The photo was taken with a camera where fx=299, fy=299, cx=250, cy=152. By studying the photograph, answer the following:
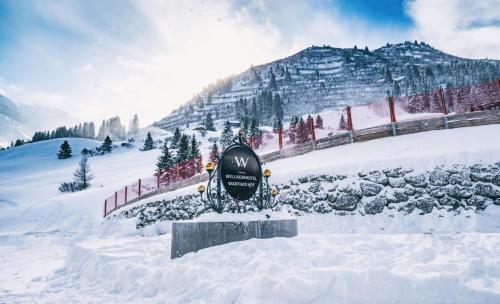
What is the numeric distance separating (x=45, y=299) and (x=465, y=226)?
8334mm

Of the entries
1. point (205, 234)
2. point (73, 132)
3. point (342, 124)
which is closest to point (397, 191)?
point (342, 124)

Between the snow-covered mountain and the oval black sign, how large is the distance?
335 feet

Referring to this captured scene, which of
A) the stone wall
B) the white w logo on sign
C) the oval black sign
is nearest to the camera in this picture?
the oval black sign

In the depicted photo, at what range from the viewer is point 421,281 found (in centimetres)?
303

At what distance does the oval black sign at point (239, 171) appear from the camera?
21.2 feet

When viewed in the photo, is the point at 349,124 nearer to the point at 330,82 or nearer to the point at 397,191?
the point at 397,191

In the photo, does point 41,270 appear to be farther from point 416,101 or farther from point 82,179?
point 82,179

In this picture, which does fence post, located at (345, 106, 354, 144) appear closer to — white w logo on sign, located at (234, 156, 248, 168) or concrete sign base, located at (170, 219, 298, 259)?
white w logo on sign, located at (234, 156, 248, 168)

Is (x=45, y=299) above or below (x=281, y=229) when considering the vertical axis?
below

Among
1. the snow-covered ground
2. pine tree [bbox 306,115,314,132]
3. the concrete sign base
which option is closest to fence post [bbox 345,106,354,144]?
the snow-covered ground

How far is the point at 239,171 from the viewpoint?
669cm

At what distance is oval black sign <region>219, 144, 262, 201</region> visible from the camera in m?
6.46

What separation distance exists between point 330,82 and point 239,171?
17420 centimetres

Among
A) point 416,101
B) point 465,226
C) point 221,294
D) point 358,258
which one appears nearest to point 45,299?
point 221,294
